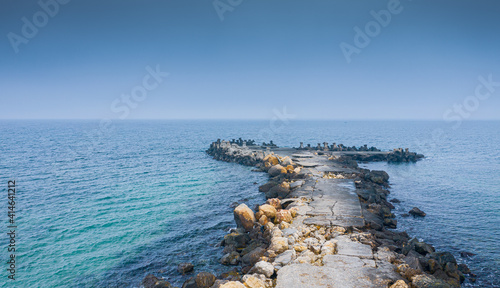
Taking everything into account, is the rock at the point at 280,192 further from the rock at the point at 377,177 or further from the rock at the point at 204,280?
the rock at the point at 204,280

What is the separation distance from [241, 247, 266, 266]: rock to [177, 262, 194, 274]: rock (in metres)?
2.38

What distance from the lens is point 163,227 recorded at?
17.3 metres

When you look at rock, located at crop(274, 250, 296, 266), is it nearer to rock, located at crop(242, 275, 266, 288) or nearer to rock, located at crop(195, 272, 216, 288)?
rock, located at crop(242, 275, 266, 288)

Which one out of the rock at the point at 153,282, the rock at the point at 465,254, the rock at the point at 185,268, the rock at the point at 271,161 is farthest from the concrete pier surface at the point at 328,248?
the rock at the point at 271,161

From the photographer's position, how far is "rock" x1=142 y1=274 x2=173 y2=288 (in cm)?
1034

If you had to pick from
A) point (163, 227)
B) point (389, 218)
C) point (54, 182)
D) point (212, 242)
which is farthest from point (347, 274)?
point (54, 182)

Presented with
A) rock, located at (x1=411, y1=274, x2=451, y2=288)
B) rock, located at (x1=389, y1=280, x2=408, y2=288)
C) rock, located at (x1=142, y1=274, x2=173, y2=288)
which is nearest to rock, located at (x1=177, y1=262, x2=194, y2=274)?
rock, located at (x1=142, y1=274, x2=173, y2=288)

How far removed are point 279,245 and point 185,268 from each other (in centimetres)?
434

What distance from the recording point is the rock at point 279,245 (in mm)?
11071

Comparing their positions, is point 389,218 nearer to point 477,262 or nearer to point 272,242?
point 477,262

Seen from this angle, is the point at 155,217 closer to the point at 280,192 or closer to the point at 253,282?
the point at 280,192

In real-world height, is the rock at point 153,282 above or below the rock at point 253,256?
below

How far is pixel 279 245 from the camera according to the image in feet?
36.7

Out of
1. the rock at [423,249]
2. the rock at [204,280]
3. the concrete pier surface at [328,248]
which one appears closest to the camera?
the concrete pier surface at [328,248]
